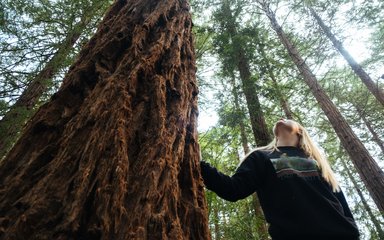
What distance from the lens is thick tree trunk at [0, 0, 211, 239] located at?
1256mm

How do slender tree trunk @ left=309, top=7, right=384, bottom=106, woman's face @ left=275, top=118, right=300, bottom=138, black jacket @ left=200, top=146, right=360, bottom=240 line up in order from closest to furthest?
black jacket @ left=200, top=146, right=360, bottom=240
woman's face @ left=275, top=118, right=300, bottom=138
slender tree trunk @ left=309, top=7, right=384, bottom=106

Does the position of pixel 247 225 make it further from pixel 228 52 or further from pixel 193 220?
pixel 228 52

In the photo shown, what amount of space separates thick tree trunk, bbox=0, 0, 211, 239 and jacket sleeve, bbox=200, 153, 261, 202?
27 centimetres

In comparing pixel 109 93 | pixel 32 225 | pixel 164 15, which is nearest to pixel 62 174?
pixel 32 225

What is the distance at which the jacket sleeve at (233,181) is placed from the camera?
232cm

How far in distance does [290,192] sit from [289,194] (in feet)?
Answer: 0.07

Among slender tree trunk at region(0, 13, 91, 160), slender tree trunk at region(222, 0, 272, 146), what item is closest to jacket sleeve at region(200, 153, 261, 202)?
slender tree trunk at region(222, 0, 272, 146)

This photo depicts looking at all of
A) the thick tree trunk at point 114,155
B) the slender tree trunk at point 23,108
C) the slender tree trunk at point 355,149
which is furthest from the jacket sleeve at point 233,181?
the slender tree trunk at point 355,149

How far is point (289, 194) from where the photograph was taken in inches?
99.7

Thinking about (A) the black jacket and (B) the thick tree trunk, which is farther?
(A) the black jacket

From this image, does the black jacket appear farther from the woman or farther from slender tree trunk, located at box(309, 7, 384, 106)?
slender tree trunk, located at box(309, 7, 384, 106)

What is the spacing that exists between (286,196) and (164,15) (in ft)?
7.31

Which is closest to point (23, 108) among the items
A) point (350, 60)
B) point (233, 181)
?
point (233, 181)

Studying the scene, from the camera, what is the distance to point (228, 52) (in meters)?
8.38
